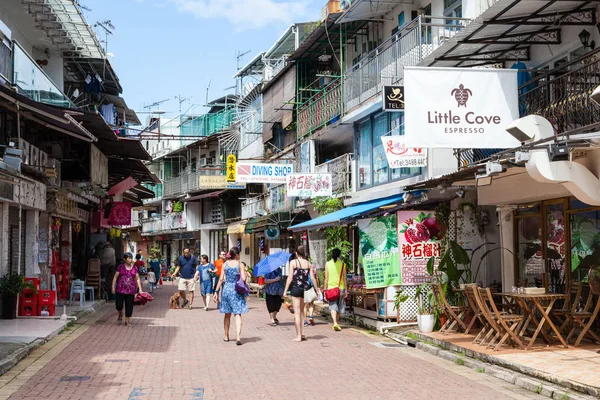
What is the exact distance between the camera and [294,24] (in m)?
32.3

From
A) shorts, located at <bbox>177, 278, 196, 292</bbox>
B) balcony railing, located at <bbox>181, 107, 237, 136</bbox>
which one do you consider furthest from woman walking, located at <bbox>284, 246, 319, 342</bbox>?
balcony railing, located at <bbox>181, 107, 237, 136</bbox>

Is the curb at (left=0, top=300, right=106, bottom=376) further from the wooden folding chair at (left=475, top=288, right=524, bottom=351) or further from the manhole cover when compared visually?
the wooden folding chair at (left=475, top=288, right=524, bottom=351)

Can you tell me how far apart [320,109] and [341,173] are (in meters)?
2.90

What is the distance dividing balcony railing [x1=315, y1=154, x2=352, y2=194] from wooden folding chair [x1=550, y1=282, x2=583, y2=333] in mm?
10794

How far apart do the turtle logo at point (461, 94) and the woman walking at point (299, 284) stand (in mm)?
4759

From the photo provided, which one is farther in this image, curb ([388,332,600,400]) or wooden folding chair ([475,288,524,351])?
wooden folding chair ([475,288,524,351])

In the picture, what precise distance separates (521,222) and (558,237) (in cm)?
135

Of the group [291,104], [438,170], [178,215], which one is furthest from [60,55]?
[178,215]

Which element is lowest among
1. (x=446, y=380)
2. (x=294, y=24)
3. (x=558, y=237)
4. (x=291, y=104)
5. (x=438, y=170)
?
(x=446, y=380)

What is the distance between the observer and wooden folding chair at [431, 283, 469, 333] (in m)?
13.9

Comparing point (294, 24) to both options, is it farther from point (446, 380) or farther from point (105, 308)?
point (446, 380)

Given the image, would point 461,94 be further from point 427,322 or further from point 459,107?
point 427,322

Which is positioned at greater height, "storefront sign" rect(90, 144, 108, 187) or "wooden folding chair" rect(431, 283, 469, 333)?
"storefront sign" rect(90, 144, 108, 187)

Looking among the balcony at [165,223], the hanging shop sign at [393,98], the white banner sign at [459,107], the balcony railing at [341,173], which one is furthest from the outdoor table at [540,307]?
the balcony at [165,223]
